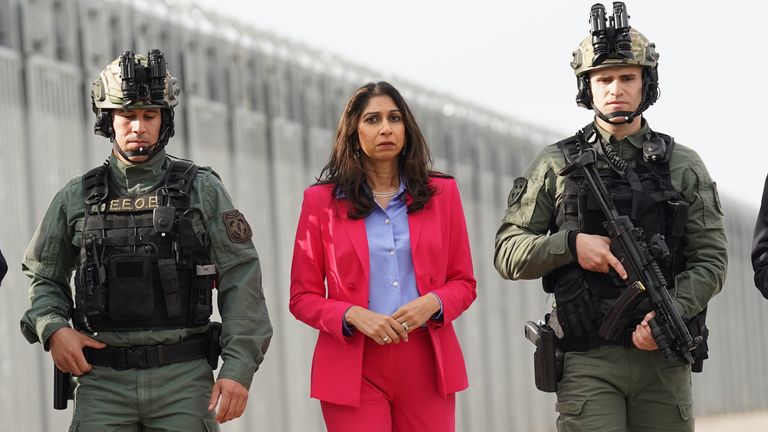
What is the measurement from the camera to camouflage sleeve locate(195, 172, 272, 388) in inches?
171

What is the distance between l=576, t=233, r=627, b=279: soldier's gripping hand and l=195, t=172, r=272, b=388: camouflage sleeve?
1182 mm

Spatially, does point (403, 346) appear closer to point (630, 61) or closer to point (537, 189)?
point (537, 189)

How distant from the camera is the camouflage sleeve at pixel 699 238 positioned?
466 centimetres

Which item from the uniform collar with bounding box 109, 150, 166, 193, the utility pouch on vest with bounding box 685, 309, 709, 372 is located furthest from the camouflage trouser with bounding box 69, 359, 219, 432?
the utility pouch on vest with bounding box 685, 309, 709, 372

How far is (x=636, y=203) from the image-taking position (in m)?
4.67

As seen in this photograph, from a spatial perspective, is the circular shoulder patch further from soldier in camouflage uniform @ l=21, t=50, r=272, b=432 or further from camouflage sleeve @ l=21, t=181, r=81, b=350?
camouflage sleeve @ l=21, t=181, r=81, b=350

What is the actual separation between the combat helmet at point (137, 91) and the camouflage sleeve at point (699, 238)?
1.90m

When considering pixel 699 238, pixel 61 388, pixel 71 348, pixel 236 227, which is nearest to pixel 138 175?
pixel 236 227

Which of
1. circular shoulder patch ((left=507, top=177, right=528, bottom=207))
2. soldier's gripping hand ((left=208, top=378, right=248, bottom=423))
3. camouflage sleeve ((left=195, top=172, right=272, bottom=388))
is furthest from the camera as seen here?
circular shoulder patch ((left=507, top=177, right=528, bottom=207))

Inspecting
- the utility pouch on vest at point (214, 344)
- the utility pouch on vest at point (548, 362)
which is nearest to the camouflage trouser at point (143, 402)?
the utility pouch on vest at point (214, 344)

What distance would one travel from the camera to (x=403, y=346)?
15.3ft

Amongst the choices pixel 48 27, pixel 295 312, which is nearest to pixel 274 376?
pixel 48 27

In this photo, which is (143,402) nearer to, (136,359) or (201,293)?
(136,359)

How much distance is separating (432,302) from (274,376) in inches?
255
